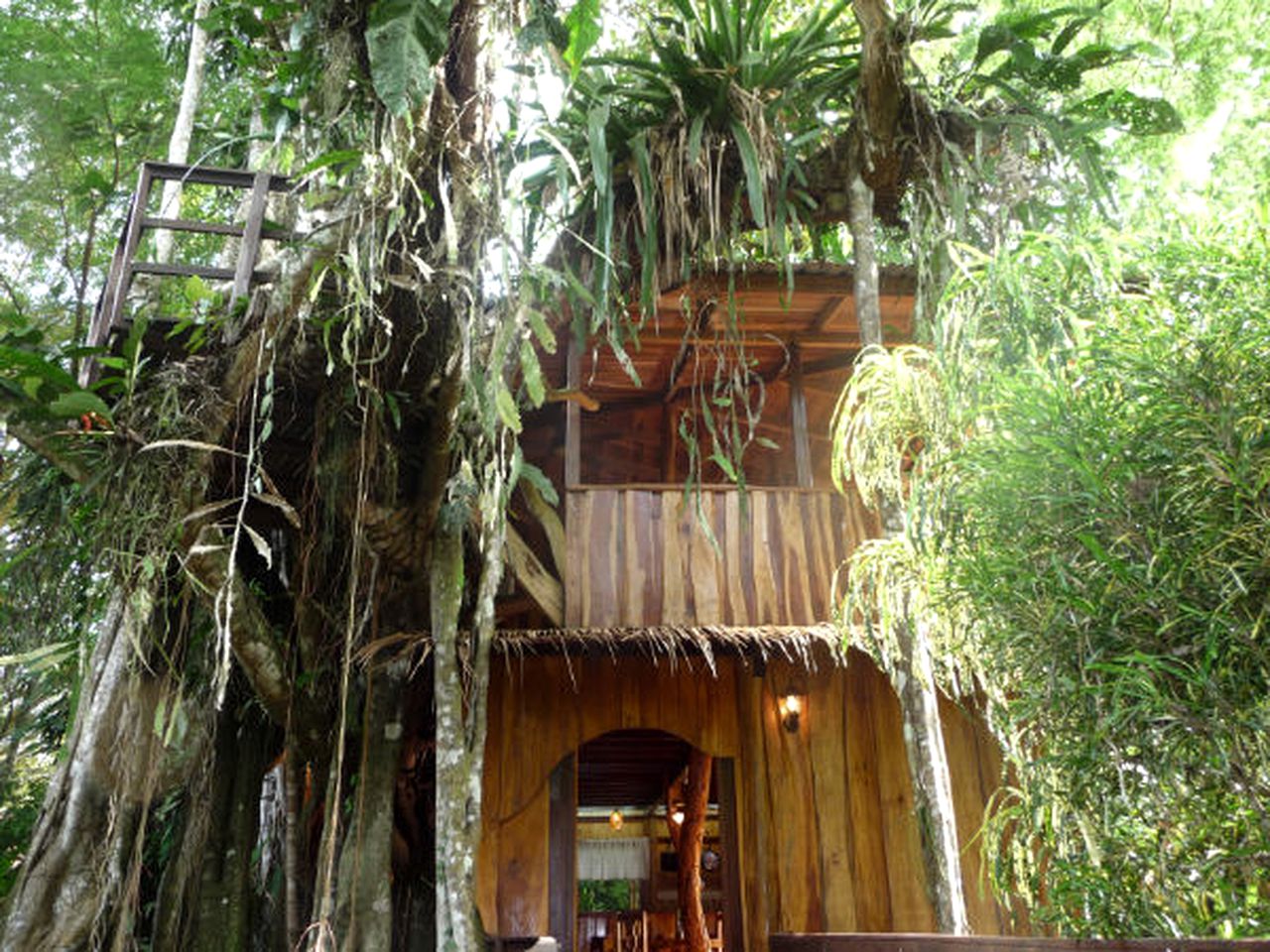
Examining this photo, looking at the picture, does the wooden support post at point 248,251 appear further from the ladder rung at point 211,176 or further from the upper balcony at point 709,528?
the upper balcony at point 709,528

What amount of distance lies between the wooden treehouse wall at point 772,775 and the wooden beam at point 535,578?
15.4 inches

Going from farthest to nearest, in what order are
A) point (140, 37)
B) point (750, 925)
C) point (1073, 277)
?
point (140, 37) < point (750, 925) < point (1073, 277)

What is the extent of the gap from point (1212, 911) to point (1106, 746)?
0.32 m

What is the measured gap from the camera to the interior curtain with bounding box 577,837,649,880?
42.4 ft

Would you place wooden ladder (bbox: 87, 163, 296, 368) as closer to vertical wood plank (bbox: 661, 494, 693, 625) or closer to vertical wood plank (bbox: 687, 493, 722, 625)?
vertical wood plank (bbox: 661, 494, 693, 625)

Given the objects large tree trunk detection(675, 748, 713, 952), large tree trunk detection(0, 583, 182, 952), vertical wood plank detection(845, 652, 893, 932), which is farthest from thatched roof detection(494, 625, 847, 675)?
large tree trunk detection(675, 748, 713, 952)

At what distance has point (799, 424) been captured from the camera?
19.8ft

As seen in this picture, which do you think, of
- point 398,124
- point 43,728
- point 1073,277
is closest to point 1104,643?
point 1073,277

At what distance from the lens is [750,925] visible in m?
5.39

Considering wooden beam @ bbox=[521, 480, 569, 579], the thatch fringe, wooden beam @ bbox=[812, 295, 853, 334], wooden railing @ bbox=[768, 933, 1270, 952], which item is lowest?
wooden railing @ bbox=[768, 933, 1270, 952]

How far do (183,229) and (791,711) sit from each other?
162 inches

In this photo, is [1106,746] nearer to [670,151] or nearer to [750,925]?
[670,151]

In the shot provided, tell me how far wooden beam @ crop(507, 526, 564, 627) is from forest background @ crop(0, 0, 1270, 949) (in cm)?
89

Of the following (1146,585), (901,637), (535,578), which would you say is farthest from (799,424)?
(1146,585)
